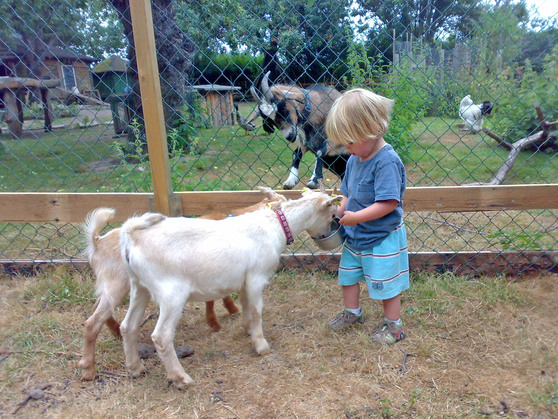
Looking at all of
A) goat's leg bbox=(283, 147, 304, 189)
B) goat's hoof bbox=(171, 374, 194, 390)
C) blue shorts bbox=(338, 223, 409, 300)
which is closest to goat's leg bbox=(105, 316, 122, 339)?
goat's hoof bbox=(171, 374, 194, 390)

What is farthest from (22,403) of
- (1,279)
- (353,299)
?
(353,299)

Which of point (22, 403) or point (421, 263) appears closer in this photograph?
point (22, 403)

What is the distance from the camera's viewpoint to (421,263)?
9.90 feet

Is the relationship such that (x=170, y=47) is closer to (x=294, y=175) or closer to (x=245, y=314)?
(x=294, y=175)

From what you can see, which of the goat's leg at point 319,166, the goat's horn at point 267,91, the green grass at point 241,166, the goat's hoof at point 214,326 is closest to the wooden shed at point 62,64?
the green grass at point 241,166

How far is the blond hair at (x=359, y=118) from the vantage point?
7.09 ft

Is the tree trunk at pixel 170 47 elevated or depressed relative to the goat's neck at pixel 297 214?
elevated

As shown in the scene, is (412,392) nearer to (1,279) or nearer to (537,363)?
(537,363)

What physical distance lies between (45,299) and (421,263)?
2.57 m

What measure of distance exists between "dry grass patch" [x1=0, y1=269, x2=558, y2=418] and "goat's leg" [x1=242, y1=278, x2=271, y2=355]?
2.8 inches

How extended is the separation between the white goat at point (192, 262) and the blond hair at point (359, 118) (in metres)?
0.35

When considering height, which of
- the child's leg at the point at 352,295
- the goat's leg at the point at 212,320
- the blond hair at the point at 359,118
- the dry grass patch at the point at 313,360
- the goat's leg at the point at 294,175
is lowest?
the dry grass patch at the point at 313,360

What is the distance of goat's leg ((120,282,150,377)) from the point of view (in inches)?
82.0

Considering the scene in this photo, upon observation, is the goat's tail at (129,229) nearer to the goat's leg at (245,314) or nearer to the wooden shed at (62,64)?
the goat's leg at (245,314)
